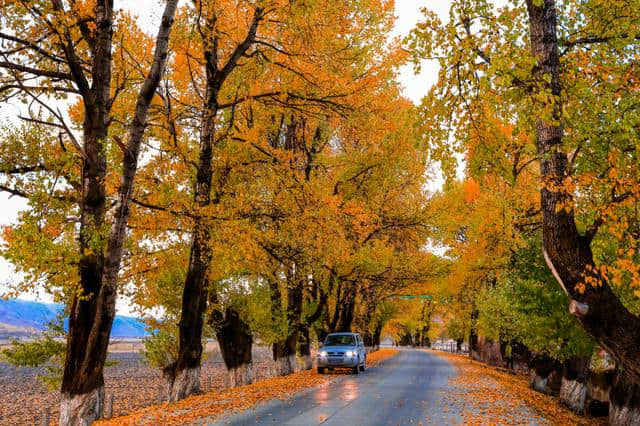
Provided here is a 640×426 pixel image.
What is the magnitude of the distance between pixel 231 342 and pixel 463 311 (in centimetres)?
2226

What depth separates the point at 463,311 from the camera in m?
39.6

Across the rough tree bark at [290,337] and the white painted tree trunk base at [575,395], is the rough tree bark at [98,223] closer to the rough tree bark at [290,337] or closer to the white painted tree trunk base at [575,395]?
the rough tree bark at [290,337]

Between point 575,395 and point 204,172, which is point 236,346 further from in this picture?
point 575,395

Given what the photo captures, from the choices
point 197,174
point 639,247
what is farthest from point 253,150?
point 639,247

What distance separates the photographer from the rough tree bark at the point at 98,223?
9.49 metres

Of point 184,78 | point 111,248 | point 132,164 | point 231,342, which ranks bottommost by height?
point 231,342

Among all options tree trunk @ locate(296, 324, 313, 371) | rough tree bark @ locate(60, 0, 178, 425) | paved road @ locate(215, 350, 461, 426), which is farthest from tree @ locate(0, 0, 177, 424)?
tree trunk @ locate(296, 324, 313, 371)

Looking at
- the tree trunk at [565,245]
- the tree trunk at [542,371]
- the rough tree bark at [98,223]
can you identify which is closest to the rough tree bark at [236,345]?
the tree trunk at [542,371]

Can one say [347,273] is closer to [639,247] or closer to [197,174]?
[197,174]

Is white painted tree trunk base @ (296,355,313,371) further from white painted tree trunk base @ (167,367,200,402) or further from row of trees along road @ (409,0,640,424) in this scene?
row of trees along road @ (409,0,640,424)

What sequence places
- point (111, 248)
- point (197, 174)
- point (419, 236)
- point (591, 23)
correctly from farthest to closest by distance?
point (419, 236), point (197, 174), point (111, 248), point (591, 23)

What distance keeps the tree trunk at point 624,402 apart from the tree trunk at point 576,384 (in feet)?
7.63

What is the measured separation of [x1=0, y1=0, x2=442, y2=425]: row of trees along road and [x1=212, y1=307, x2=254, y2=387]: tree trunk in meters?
0.10

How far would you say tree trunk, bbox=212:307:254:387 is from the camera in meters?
24.4
